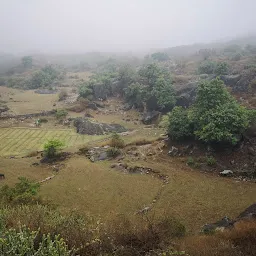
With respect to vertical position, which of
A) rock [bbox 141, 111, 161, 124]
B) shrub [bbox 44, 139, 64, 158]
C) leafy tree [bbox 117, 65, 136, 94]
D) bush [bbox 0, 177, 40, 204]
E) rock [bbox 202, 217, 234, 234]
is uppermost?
leafy tree [bbox 117, 65, 136, 94]

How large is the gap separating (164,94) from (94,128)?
45.3 ft

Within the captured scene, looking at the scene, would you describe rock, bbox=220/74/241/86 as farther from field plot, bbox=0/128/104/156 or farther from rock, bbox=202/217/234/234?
rock, bbox=202/217/234/234

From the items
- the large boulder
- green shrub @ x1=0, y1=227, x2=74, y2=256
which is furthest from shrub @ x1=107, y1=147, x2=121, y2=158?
green shrub @ x1=0, y1=227, x2=74, y2=256

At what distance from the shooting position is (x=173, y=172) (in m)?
25.9

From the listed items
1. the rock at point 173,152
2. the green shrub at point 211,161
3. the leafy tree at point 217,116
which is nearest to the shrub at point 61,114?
the rock at point 173,152

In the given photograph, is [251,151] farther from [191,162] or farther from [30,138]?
[30,138]

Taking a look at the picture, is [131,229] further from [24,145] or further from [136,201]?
[24,145]

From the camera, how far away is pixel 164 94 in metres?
48.8

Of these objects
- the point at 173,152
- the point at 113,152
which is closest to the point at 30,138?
the point at 113,152

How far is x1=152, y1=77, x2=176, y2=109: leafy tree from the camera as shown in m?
47.9

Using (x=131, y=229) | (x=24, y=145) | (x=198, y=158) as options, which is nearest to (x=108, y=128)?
(x=24, y=145)

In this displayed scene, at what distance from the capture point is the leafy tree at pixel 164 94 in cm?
4794

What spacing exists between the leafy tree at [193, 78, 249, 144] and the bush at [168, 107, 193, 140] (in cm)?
86

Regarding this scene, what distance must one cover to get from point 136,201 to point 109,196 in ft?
7.31
